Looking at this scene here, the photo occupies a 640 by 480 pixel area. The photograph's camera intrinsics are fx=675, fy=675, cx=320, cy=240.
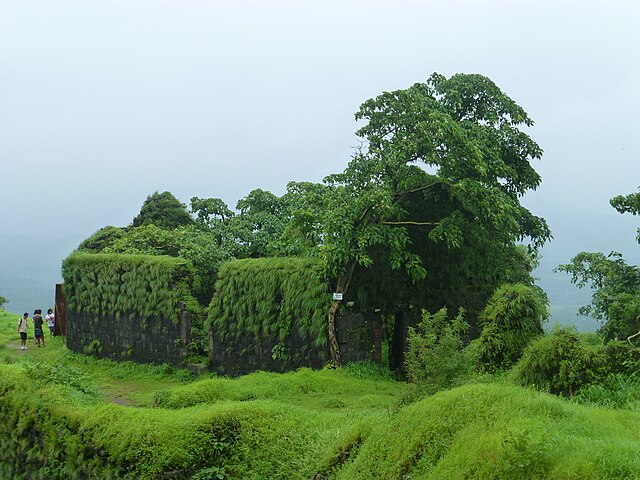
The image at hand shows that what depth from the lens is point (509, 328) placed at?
10.5 metres

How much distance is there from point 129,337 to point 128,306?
862mm

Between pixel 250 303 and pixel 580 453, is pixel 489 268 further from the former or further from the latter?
pixel 580 453

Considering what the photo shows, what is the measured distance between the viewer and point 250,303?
1602cm

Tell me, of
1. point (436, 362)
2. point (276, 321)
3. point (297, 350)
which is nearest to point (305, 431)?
point (436, 362)

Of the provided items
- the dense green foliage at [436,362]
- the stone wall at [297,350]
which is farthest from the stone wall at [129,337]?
the dense green foliage at [436,362]

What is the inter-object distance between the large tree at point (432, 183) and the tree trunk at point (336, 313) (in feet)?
0.07

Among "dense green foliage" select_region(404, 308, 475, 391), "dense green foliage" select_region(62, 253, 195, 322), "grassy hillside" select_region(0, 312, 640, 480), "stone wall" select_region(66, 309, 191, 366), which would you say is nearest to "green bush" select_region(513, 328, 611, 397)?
"dense green foliage" select_region(404, 308, 475, 391)

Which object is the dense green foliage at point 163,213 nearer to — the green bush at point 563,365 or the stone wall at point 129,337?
the stone wall at point 129,337

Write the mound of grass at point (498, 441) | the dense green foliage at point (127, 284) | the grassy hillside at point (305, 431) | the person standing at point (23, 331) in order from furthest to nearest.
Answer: the person standing at point (23, 331) → the dense green foliage at point (127, 284) → the grassy hillside at point (305, 431) → the mound of grass at point (498, 441)

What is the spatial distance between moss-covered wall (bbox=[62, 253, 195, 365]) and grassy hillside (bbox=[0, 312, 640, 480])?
3.37 meters

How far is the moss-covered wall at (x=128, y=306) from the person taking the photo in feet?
58.0

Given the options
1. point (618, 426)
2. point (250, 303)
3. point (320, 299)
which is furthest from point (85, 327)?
point (618, 426)

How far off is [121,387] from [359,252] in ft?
22.7

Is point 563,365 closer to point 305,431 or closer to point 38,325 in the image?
point 305,431
